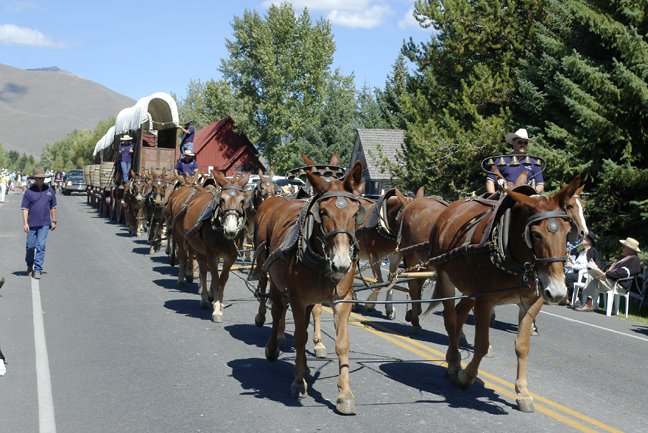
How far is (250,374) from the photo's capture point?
339 inches

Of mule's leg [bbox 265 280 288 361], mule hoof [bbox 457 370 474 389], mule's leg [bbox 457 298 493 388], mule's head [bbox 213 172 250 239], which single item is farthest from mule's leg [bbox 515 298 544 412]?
mule's head [bbox 213 172 250 239]

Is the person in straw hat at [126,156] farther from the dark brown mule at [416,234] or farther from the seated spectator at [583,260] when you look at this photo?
the dark brown mule at [416,234]

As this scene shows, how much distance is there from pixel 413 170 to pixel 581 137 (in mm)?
7743

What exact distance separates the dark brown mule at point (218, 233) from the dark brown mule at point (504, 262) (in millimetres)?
3535

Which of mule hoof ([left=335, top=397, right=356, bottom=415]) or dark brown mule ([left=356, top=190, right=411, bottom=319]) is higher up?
dark brown mule ([left=356, top=190, right=411, bottom=319])

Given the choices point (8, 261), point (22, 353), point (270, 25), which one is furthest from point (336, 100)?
point (22, 353)

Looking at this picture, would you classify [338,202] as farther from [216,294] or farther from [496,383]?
[216,294]

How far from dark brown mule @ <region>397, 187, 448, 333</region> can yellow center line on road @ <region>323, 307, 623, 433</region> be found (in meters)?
0.51

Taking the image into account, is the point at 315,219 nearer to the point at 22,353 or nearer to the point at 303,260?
the point at 303,260

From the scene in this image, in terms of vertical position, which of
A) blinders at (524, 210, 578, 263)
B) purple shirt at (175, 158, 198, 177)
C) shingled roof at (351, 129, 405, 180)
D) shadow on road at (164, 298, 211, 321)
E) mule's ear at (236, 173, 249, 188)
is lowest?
shadow on road at (164, 298, 211, 321)

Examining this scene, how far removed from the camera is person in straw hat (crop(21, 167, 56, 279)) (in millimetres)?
15844

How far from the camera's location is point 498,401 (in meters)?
7.77

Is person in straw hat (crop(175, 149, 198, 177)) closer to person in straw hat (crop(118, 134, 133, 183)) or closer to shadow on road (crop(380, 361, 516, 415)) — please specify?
person in straw hat (crop(118, 134, 133, 183))

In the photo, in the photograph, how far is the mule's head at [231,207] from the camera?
11.6m
